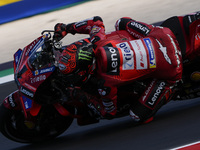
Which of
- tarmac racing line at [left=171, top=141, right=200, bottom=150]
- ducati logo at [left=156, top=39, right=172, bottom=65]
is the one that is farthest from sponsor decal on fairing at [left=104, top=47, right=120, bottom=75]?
tarmac racing line at [left=171, top=141, right=200, bottom=150]

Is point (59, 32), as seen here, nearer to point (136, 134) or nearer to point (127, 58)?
point (127, 58)

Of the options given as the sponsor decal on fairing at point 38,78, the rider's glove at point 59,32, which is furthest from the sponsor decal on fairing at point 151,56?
the sponsor decal on fairing at point 38,78

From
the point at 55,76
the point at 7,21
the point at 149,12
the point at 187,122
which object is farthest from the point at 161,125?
the point at 7,21

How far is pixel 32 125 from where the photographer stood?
13.7 feet

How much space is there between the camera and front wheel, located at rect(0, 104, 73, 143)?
13.3 ft

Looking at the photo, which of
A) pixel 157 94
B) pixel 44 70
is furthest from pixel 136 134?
pixel 44 70

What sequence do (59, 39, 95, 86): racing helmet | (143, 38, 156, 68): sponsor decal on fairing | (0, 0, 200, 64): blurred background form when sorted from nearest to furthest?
(59, 39, 95, 86): racing helmet
(143, 38, 156, 68): sponsor decal on fairing
(0, 0, 200, 64): blurred background

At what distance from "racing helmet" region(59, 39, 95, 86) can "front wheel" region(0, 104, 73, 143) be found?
2.10 ft

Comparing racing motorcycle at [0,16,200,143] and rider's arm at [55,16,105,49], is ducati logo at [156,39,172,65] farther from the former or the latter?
rider's arm at [55,16,105,49]

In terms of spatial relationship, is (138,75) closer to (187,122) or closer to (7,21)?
(187,122)

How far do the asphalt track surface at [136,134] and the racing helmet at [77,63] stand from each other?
85cm

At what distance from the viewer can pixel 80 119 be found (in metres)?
4.31

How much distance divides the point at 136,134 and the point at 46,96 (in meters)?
1.09

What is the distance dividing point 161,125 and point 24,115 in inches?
61.3
